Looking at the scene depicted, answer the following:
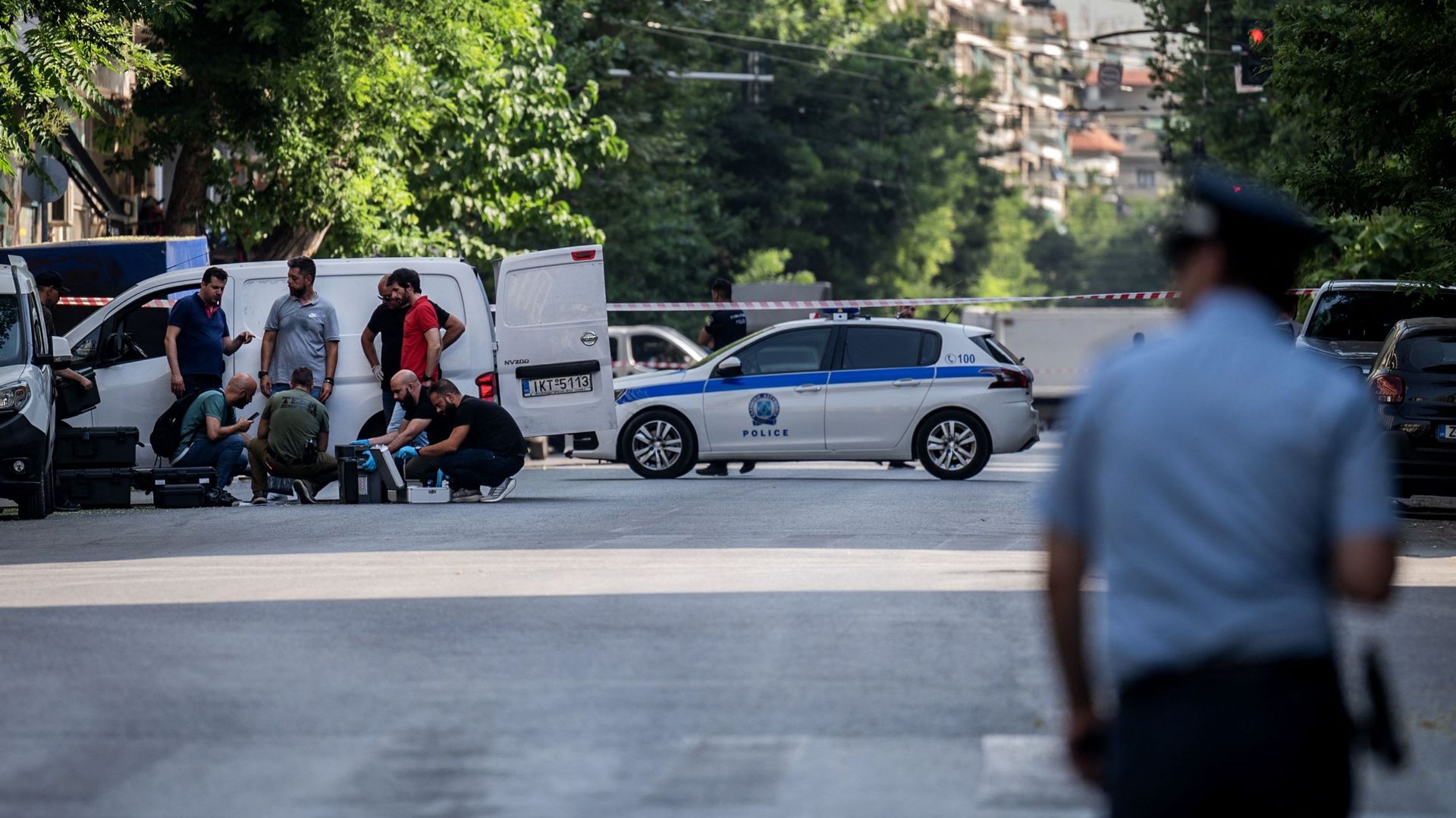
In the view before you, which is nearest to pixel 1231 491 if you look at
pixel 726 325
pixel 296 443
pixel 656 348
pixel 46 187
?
pixel 296 443

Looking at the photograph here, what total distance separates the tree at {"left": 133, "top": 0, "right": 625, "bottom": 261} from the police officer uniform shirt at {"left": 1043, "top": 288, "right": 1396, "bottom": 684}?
21908 millimetres

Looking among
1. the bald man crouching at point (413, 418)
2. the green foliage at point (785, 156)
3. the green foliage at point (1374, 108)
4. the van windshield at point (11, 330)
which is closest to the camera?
the van windshield at point (11, 330)

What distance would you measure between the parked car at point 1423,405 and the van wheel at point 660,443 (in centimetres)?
665

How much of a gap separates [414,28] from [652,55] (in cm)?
1638

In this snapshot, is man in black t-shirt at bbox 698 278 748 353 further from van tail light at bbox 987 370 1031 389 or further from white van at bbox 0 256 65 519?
white van at bbox 0 256 65 519

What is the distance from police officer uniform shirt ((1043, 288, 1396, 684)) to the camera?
3525 mm

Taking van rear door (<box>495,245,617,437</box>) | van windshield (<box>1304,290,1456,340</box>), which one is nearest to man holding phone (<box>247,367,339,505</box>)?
van rear door (<box>495,245,617,437</box>)

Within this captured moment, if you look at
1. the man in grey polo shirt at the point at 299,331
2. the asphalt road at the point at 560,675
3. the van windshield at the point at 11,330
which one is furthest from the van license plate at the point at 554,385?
the asphalt road at the point at 560,675

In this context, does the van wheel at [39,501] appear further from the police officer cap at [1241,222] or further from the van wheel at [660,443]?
the police officer cap at [1241,222]

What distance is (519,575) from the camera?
12078 mm

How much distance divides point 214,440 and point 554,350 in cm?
291

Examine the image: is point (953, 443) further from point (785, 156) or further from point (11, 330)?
point (785, 156)

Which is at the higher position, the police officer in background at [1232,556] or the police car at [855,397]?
the police officer in background at [1232,556]

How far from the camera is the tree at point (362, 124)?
2692cm
